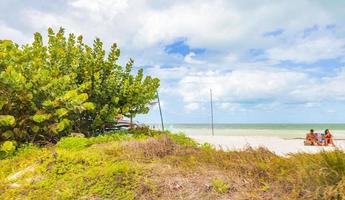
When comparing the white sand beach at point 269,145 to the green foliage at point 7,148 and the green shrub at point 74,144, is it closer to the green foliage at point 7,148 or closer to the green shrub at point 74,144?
the green shrub at point 74,144

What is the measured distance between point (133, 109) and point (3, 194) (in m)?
5.75

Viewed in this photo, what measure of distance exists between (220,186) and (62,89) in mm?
5337

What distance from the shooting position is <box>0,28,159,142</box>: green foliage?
27.1 feet

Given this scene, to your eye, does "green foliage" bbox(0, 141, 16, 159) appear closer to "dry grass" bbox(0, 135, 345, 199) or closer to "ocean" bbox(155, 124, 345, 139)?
"dry grass" bbox(0, 135, 345, 199)

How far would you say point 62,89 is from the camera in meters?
8.85

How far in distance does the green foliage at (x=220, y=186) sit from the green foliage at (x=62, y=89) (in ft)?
14.8

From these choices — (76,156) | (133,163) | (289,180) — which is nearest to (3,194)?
(76,156)

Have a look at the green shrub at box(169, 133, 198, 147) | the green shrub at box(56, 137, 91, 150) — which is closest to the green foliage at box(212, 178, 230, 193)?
the green shrub at box(56, 137, 91, 150)

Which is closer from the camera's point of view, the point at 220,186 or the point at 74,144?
the point at 220,186

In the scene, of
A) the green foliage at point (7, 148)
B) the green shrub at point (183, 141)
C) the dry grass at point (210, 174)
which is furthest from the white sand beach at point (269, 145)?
the green foliage at point (7, 148)

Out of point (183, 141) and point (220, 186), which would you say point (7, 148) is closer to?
point (183, 141)

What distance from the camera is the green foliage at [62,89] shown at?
8.25 meters

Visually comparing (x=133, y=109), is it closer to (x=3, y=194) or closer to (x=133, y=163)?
(x=133, y=163)

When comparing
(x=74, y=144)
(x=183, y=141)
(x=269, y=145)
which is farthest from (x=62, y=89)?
(x=269, y=145)
